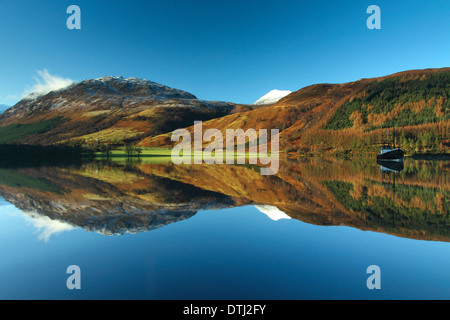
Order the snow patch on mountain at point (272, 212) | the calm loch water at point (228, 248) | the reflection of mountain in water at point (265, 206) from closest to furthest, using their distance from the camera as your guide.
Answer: the calm loch water at point (228, 248) → the reflection of mountain in water at point (265, 206) → the snow patch on mountain at point (272, 212)

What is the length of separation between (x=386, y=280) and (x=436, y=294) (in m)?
0.88

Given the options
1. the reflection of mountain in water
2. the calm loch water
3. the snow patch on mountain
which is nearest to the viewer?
the calm loch water

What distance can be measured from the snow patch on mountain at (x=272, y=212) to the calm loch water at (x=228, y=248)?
62mm

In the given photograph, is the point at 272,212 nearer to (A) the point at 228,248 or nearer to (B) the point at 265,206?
(B) the point at 265,206

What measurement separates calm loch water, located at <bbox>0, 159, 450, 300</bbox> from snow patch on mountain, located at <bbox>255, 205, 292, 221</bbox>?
0.20 feet

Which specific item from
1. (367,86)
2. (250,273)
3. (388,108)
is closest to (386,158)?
(250,273)

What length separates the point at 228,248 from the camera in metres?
7.95

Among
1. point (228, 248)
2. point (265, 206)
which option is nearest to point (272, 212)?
point (265, 206)

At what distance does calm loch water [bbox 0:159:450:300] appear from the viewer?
5.58 meters

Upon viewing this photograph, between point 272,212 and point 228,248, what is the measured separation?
16.6ft

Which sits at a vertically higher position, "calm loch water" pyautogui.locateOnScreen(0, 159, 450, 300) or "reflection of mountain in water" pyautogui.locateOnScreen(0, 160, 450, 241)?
"reflection of mountain in water" pyautogui.locateOnScreen(0, 160, 450, 241)

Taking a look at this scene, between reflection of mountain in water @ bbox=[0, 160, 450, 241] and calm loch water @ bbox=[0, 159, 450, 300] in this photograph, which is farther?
reflection of mountain in water @ bbox=[0, 160, 450, 241]

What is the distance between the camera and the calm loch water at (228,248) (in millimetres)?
5578
